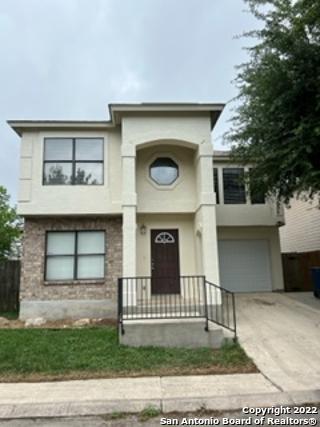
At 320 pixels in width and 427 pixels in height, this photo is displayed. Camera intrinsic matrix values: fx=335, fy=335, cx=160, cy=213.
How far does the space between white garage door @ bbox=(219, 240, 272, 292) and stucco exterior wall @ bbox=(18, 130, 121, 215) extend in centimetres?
541

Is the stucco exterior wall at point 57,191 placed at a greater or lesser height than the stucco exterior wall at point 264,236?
greater

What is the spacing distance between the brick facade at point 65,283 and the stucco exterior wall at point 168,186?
131cm

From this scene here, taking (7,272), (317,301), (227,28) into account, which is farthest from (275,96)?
(7,272)

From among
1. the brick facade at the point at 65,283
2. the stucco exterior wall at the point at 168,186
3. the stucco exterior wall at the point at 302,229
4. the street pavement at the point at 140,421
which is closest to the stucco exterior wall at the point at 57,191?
the brick facade at the point at 65,283

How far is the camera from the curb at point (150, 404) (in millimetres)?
4700

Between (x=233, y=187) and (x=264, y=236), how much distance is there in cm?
243

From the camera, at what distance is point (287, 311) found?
1016 cm

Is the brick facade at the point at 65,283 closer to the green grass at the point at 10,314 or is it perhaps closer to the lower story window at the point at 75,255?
the lower story window at the point at 75,255

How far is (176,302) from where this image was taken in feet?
32.0

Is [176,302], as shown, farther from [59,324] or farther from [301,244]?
[301,244]

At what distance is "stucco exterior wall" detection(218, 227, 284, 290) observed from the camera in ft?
45.4

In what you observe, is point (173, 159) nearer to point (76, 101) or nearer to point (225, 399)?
point (225, 399)

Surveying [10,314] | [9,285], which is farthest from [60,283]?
[9,285]

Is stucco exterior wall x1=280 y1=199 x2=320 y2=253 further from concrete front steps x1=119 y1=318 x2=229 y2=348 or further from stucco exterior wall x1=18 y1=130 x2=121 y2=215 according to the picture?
concrete front steps x1=119 y1=318 x2=229 y2=348
